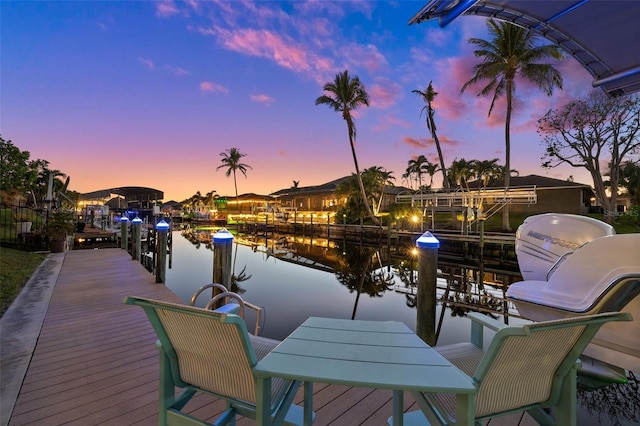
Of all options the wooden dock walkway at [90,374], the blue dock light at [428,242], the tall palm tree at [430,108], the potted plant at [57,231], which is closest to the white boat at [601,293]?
the blue dock light at [428,242]

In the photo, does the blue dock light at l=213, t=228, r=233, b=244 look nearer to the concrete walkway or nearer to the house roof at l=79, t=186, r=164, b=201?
the concrete walkway

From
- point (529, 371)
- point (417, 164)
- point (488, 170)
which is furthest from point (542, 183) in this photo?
point (529, 371)

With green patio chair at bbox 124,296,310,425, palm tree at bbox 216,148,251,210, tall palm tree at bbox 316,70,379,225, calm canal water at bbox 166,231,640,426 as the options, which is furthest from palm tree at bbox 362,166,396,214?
palm tree at bbox 216,148,251,210

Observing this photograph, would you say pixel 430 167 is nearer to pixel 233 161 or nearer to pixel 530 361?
pixel 233 161

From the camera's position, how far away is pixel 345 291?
1007cm

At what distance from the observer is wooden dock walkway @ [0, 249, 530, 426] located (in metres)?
2.21

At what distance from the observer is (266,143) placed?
3747cm

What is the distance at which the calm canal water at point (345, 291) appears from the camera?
2931 millimetres

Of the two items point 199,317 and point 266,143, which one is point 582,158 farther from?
point 266,143

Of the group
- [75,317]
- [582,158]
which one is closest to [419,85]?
[582,158]

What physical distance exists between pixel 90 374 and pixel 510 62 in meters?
22.7

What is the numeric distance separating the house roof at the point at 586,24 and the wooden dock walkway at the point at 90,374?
305cm

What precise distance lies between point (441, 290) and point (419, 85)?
1925 centimetres

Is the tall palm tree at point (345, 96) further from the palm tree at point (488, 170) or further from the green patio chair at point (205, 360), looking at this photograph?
the green patio chair at point (205, 360)
